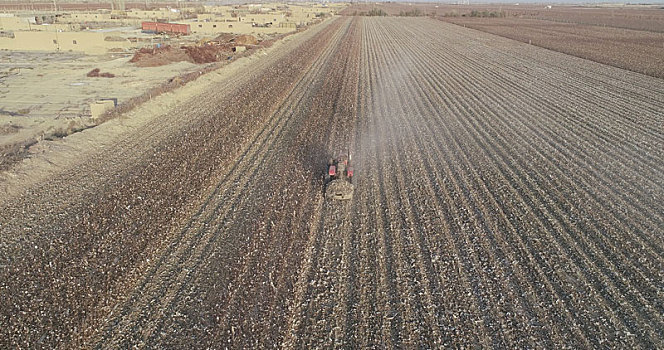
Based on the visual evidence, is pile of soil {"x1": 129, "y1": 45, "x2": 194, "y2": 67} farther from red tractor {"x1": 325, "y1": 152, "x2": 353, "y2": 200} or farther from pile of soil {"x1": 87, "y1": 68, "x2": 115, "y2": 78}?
red tractor {"x1": 325, "y1": 152, "x2": 353, "y2": 200}

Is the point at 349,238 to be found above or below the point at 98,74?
below

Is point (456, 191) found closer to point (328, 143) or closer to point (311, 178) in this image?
point (311, 178)

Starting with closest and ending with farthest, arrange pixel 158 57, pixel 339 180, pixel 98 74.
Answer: pixel 339 180 < pixel 98 74 < pixel 158 57

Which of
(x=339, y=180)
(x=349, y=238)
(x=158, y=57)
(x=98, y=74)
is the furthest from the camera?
(x=158, y=57)

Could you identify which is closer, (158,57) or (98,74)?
(98,74)

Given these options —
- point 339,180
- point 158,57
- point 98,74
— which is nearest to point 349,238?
point 339,180

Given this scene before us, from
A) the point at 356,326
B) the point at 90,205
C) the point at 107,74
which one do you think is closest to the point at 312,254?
the point at 356,326

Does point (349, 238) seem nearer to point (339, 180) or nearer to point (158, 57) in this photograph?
point (339, 180)

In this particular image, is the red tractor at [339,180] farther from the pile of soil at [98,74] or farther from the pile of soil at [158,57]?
the pile of soil at [158,57]

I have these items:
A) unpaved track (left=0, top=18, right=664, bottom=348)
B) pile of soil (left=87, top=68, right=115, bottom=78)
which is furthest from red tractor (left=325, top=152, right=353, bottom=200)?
pile of soil (left=87, top=68, right=115, bottom=78)
